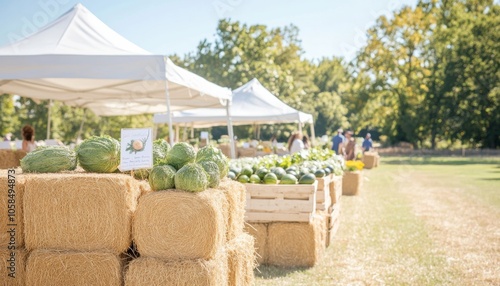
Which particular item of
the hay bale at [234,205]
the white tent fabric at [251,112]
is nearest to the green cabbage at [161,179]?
the hay bale at [234,205]

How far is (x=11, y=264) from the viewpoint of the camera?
12.6ft

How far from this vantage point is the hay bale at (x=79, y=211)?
3734 mm

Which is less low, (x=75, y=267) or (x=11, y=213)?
(x=11, y=213)

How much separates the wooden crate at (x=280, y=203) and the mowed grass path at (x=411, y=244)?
0.64m

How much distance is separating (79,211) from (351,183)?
39.4ft

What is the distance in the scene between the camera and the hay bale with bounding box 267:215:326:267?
6.54 metres

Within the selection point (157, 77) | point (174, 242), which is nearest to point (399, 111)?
point (157, 77)

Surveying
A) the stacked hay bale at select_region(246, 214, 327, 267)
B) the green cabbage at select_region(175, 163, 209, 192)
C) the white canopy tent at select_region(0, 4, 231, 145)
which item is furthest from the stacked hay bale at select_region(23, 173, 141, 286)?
the white canopy tent at select_region(0, 4, 231, 145)

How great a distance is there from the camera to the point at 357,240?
27.1 ft

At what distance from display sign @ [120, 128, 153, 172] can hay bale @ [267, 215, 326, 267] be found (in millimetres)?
2908

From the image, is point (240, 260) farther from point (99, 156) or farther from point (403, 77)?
point (403, 77)

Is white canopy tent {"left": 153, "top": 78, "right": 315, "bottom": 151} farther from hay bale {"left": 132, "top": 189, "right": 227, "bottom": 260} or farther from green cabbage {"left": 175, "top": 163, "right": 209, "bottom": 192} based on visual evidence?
hay bale {"left": 132, "top": 189, "right": 227, "bottom": 260}

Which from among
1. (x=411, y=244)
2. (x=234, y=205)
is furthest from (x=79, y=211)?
(x=411, y=244)

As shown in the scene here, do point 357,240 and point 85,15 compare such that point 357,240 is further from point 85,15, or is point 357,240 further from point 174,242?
point 85,15
